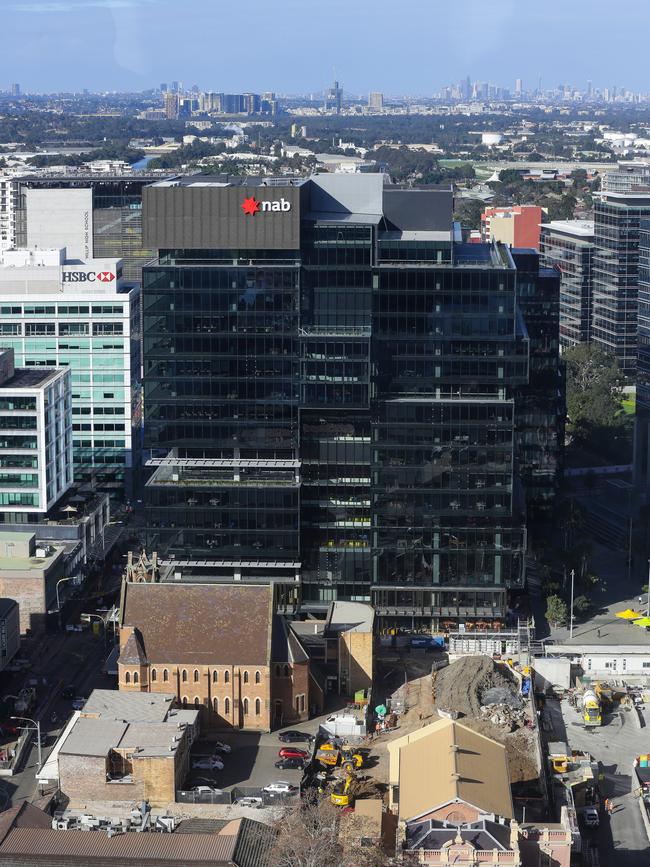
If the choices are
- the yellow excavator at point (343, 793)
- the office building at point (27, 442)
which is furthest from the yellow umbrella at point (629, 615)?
the office building at point (27, 442)

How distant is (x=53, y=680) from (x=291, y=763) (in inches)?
822

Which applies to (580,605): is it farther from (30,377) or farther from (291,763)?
(30,377)

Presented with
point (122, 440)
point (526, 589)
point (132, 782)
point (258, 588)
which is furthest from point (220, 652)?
point (122, 440)

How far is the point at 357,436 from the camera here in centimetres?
11412

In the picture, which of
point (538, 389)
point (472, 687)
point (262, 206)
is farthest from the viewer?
point (538, 389)

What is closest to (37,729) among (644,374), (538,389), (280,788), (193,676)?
(193,676)

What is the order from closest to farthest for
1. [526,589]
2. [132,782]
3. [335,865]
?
[335,865], [132,782], [526,589]

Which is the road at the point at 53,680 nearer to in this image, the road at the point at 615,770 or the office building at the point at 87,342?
the office building at the point at 87,342

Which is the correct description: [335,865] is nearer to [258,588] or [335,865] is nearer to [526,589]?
[258,588]

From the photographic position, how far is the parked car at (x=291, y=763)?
9569cm

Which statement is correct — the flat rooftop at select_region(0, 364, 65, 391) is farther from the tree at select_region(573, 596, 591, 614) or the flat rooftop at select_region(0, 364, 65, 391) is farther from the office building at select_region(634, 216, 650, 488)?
the office building at select_region(634, 216, 650, 488)

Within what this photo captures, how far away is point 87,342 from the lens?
144 m

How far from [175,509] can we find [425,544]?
17.2 metres

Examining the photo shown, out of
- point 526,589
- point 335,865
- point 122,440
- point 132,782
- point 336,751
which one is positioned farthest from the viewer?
point 122,440
